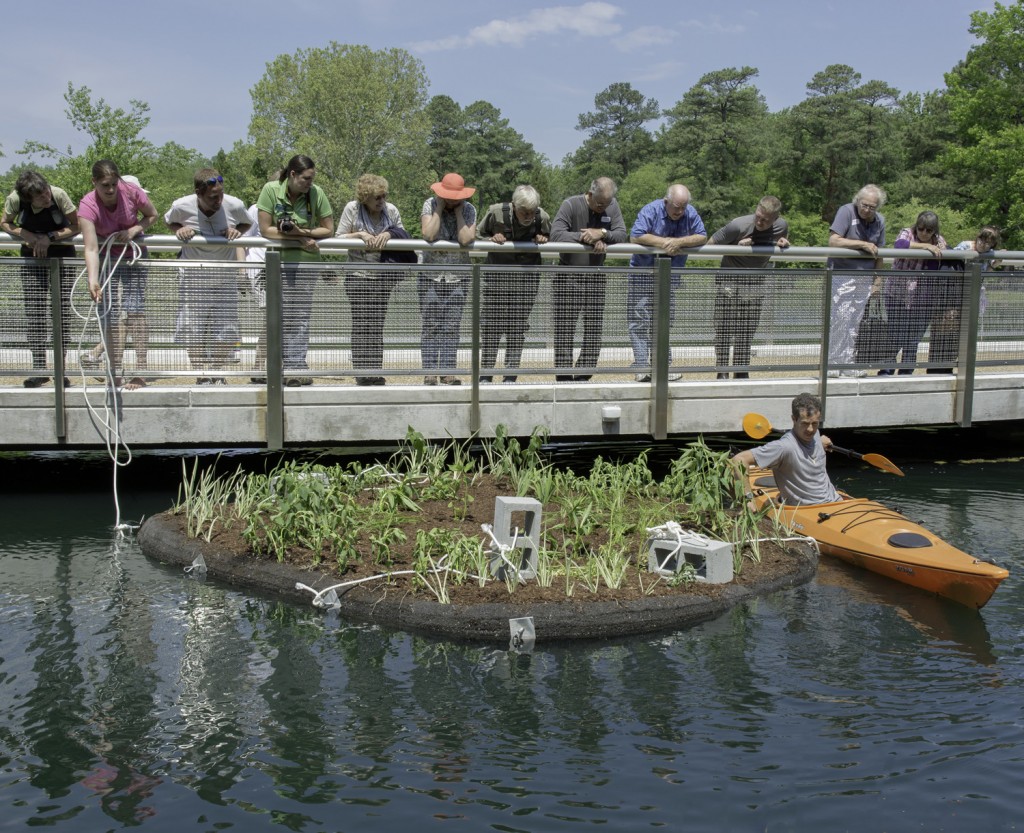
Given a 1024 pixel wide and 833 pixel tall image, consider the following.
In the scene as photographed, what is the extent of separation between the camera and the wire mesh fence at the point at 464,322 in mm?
10398

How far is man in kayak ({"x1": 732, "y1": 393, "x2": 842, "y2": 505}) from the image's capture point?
31.0 feet

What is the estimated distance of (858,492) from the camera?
12047 millimetres

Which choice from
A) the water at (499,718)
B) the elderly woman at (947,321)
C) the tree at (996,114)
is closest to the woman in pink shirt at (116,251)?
the water at (499,718)

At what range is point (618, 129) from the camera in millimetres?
105125

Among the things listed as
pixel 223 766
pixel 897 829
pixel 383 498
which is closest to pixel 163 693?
pixel 223 766

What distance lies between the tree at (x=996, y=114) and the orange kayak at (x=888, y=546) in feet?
117

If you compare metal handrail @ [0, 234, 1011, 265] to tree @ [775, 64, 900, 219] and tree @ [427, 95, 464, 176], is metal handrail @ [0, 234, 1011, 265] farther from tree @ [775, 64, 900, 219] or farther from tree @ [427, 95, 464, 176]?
tree @ [427, 95, 464, 176]

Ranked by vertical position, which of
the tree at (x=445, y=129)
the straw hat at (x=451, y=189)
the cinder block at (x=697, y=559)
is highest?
the tree at (x=445, y=129)

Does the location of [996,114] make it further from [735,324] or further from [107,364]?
[107,364]

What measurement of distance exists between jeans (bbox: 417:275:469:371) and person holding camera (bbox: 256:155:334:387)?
Answer: 107cm

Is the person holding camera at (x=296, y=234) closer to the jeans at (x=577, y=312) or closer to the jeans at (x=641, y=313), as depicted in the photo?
the jeans at (x=577, y=312)

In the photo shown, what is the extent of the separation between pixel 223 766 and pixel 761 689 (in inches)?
121

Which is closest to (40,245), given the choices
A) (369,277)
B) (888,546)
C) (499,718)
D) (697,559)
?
(369,277)

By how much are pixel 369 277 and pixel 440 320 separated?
2.67 ft
